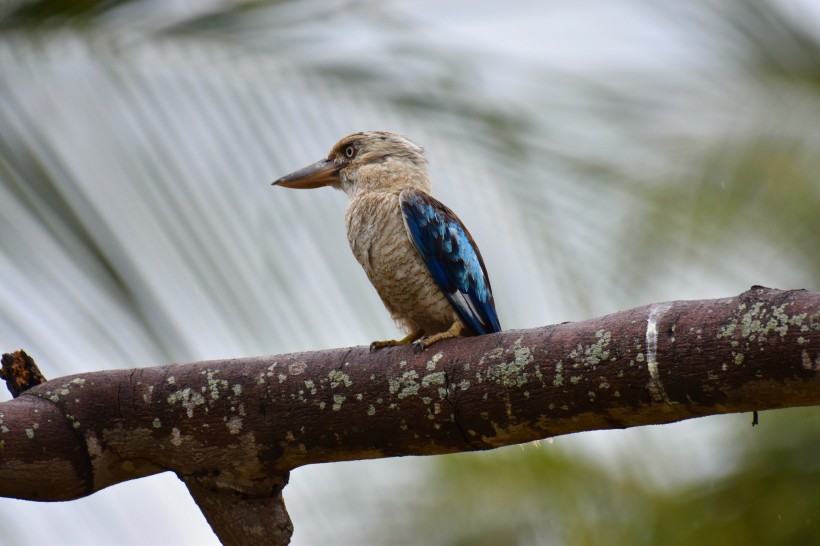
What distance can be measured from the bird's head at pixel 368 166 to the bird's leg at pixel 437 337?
0.96 m

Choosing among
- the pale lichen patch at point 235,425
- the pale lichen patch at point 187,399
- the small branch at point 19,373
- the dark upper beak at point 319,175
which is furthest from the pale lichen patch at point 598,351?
the dark upper beak at point 319,175

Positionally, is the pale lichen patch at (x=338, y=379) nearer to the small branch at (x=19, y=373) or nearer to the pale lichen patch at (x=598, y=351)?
the pale lichen patch at (x=598, y=351)

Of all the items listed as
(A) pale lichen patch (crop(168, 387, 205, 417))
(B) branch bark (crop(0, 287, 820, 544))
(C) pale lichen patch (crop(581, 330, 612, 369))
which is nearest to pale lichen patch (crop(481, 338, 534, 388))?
(B) branch bark (crop(0, 287, 820, 544))

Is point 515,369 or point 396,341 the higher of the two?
point 396,341

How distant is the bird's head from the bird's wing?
0.48 metres

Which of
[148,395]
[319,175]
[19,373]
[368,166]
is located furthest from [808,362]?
[319,175]

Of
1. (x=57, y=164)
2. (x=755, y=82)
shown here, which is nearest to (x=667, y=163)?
(x=755, y=82)

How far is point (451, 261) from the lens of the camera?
4449 millimetres

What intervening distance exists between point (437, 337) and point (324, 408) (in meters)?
0.65

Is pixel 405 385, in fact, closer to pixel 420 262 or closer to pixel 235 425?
pixel 235 425

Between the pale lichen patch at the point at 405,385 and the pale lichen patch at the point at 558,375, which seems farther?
the pale lichen patch at the point at 405,385

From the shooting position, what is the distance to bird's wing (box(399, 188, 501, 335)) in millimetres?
4359

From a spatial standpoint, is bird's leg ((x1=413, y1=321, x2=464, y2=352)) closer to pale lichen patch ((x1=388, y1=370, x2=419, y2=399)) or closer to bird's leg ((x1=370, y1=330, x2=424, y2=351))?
bird's leg ((x1=370, y1=330, x2=424, y2=351))

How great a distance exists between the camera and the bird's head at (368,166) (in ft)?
16.8
